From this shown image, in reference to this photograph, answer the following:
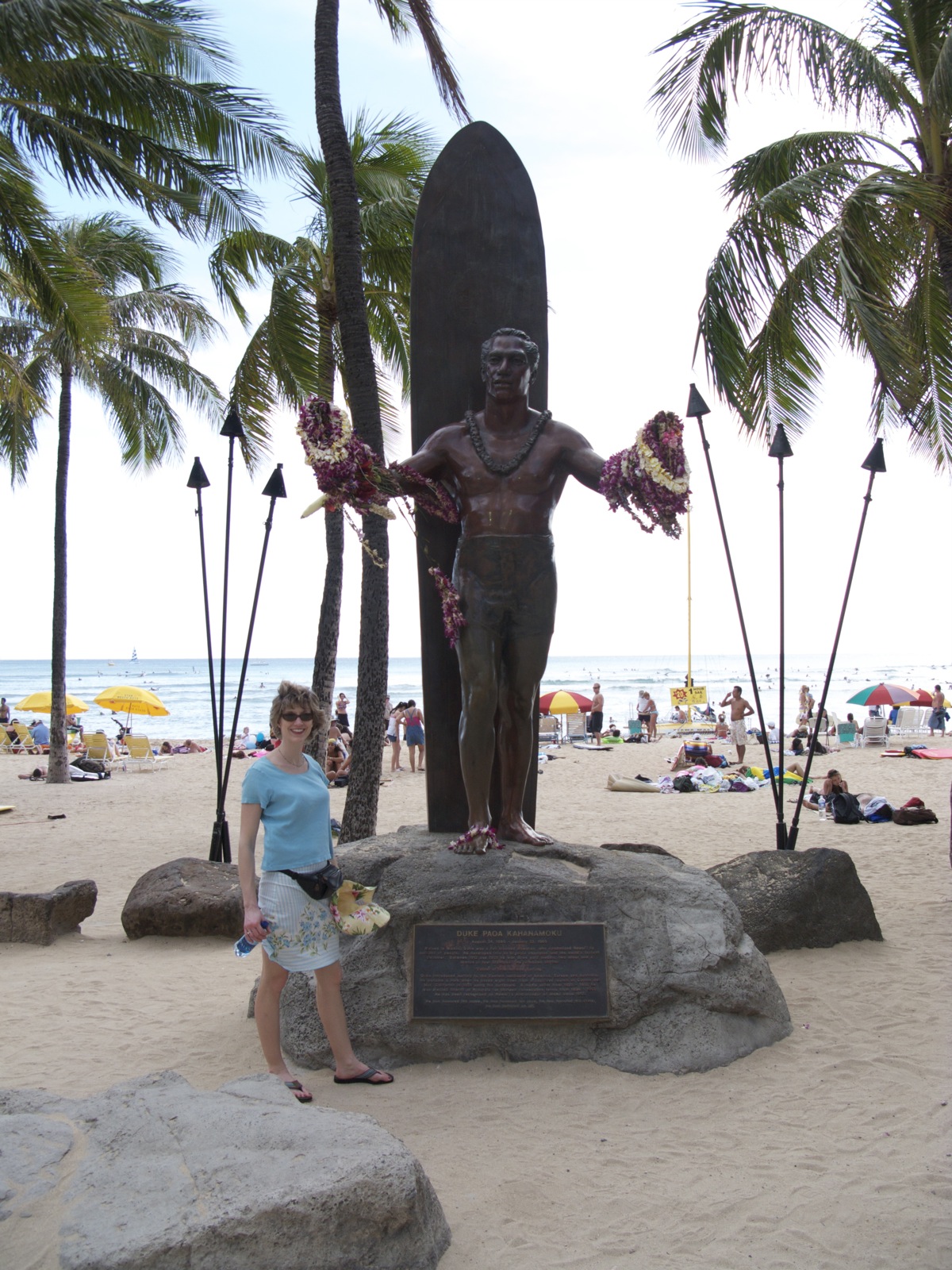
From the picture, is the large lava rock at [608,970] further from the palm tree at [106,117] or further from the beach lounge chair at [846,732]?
the beach lounge chair at [846,732]

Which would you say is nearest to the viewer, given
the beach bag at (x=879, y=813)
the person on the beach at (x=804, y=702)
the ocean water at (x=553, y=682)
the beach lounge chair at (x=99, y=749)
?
the beach bag at (x=879, y=813)

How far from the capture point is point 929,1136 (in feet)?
11.8

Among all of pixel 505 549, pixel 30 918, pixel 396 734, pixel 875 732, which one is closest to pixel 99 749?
pixel 396 734

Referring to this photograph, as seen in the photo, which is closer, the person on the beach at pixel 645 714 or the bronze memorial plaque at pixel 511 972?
the bronze memorial plaque at pixel 511 972

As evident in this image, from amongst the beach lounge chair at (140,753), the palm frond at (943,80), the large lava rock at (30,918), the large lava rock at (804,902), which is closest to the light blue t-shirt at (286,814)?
the large lava rock at (804,902)

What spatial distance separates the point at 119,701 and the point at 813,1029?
72.9 feet

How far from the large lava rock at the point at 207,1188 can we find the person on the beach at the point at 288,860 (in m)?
0.84

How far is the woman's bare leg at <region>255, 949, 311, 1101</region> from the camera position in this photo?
3801mm

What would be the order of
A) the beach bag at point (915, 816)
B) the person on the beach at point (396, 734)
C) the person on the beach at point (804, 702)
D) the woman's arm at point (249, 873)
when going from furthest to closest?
the person on the beach at point (804, 702)
the person on the beach at point (396, 734)
the beach bag at point (915, 816)
the woman's arm at point (249, 873)

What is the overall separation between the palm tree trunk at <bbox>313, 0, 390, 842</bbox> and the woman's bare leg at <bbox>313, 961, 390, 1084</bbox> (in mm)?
5156

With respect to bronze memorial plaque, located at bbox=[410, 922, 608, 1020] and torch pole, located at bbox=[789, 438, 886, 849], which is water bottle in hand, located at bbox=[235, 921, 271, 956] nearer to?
bronze memorial plaque, located at bbox=[410, 922, 608, 1020]

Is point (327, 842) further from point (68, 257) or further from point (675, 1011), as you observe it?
point (68, 257)

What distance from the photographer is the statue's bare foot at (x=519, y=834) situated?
191 inches

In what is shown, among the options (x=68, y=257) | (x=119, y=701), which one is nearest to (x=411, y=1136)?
(x=68, y=257)
